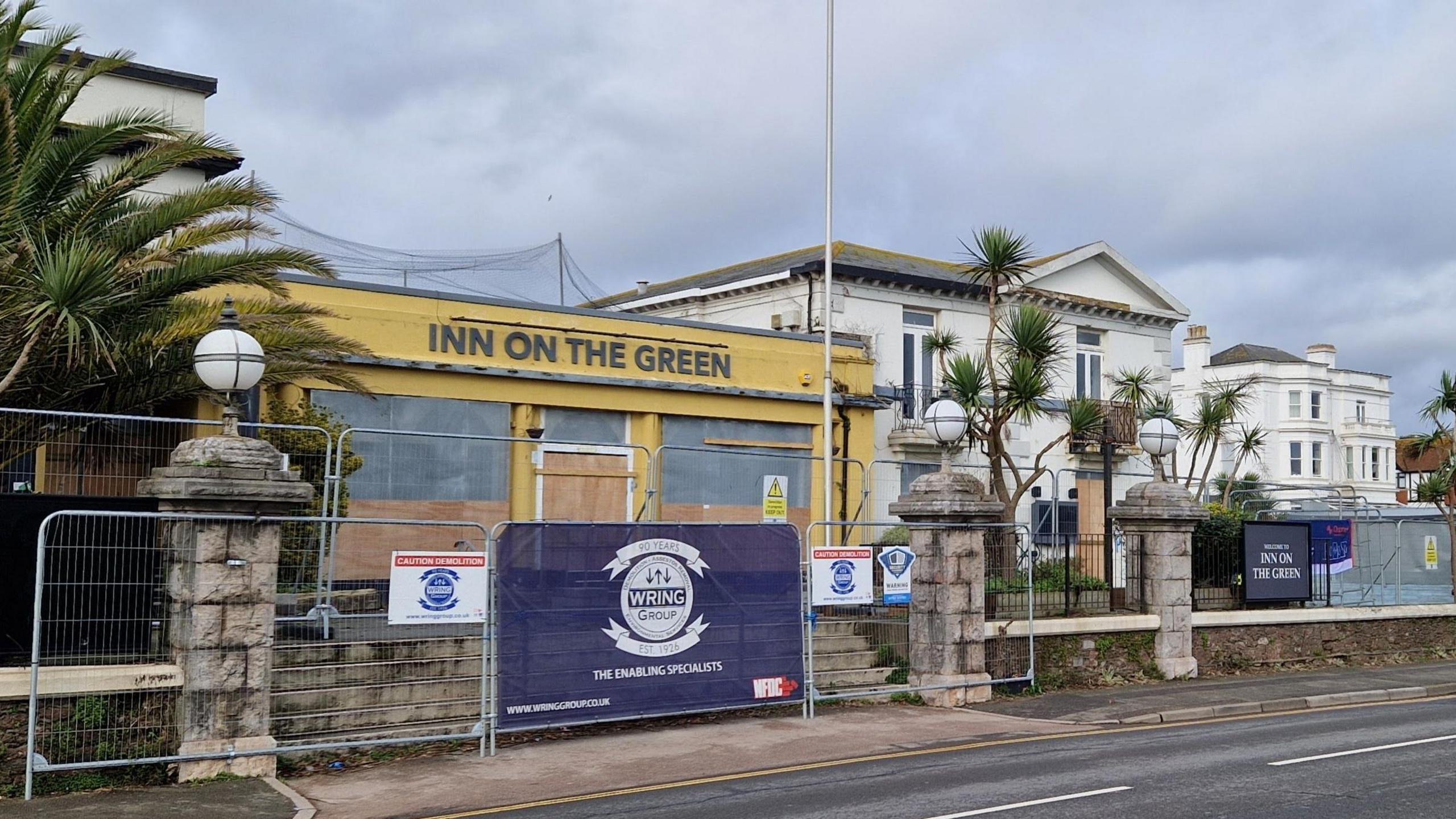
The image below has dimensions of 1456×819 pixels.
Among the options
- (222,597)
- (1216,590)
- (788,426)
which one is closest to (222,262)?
(222,597)

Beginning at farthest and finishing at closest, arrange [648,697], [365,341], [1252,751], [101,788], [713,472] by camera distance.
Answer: [713,472] < [365,341] < [648,697] < [1252,751] < [101,788]

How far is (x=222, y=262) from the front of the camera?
13695 mm

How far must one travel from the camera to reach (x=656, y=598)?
13289 mm

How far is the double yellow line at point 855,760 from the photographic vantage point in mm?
10297

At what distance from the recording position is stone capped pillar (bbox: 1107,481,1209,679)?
1814 cm

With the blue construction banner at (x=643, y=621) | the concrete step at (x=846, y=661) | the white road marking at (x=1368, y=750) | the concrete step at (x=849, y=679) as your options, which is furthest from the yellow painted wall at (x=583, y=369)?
the white road marking at (x=1368, y=750)

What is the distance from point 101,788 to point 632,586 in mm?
5025

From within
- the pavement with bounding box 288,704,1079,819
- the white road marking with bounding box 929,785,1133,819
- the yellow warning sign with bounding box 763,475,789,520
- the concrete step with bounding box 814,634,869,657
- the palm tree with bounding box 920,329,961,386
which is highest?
the palm tree with bounding box 920,329,961,386

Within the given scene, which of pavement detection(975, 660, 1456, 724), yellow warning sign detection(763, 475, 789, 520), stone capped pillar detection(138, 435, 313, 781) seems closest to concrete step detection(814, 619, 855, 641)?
pavement detection(975, 660, 1456, 724)

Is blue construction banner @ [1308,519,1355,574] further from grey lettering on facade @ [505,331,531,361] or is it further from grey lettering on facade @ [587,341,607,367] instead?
grey lettering on facade @ [505,331,531,361]

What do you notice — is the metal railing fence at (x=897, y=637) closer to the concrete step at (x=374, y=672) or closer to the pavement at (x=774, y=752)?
the pavement at (x=774, y=752)

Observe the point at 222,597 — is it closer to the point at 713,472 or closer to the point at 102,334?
the point at 102,334

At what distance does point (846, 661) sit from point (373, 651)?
240 inches

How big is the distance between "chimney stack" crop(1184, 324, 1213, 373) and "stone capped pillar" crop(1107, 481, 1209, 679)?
174 feet
